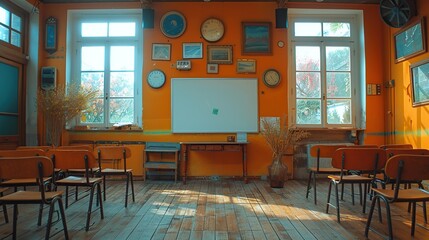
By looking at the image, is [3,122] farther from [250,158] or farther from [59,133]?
[250,158]

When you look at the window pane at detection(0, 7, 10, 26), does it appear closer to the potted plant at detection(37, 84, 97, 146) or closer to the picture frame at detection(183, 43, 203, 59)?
the potted plant at detection(37, 84, 97, 146)

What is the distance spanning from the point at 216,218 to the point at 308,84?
3.99 metres

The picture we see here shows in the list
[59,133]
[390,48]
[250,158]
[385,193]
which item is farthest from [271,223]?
[390,48]

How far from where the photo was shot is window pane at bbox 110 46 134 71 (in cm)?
636

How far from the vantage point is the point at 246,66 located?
6141mm

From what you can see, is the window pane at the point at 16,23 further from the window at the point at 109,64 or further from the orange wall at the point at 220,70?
the window at the point at 109,64

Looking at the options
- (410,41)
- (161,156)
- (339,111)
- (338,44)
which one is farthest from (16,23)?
(410,41)

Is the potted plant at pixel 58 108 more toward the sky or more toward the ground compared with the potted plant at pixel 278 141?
more toward the sky

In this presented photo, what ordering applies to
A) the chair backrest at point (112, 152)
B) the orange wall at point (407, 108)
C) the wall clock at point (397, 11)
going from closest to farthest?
1. the chair backrest at point (112, 152)
2. the orange wall at point (407, 108)
3. the wall clock at point (397, 11)

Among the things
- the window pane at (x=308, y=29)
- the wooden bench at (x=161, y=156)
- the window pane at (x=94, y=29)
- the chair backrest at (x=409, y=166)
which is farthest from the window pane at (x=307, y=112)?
the window pane at (x=94, y=29)

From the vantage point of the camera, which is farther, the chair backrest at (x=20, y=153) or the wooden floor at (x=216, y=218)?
the chair backrest at (x=20, y=153)

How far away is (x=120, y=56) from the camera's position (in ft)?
20.9

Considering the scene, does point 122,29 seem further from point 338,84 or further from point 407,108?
point 407,108

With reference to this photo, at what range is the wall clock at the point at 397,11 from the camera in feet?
17.0
